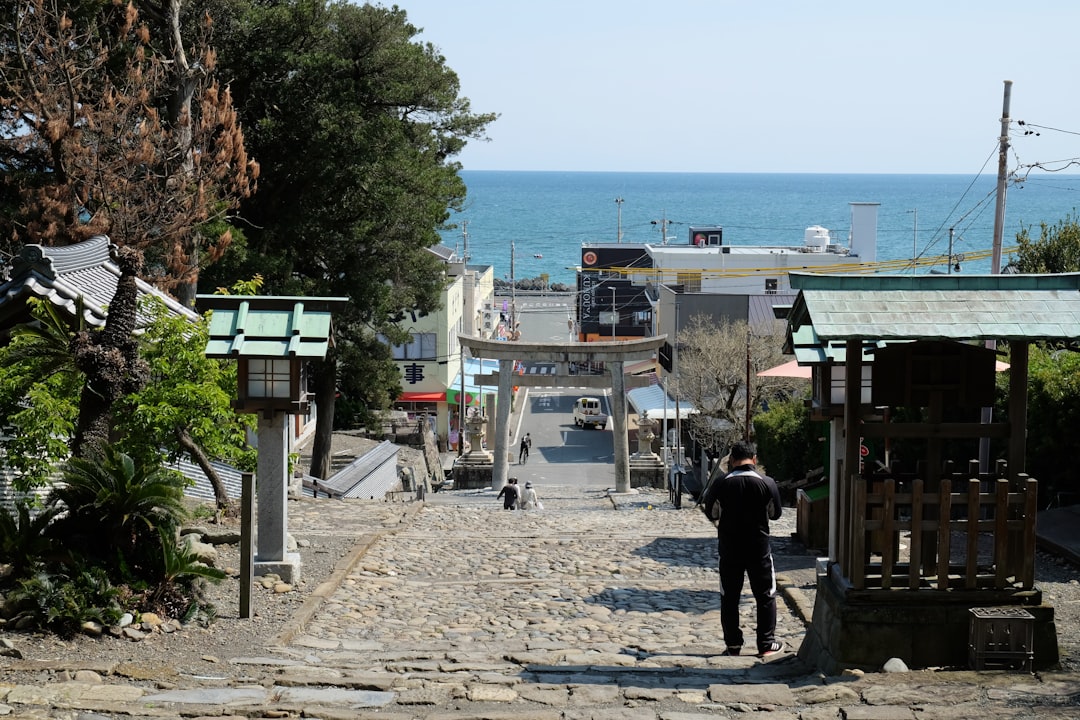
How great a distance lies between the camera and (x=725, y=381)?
34.9 metres

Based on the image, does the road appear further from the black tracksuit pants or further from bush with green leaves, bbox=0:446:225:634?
the black tracksuit pants

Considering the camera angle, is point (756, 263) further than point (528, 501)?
Yes

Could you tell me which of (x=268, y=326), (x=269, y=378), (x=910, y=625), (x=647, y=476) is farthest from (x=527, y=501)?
(x=910, y=625)

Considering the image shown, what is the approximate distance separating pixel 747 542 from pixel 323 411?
70.3 feet

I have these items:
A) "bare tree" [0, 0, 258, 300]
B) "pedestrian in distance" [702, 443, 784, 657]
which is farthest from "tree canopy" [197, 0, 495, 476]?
"pedestrian in distance" [702, 443, 784, 657]

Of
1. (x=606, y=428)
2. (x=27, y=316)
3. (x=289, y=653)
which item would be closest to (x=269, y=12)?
(x=27, y=316)

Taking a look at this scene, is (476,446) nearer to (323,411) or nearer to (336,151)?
(323,411)

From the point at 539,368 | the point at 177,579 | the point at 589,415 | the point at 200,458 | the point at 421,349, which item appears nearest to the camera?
the point at 177,579

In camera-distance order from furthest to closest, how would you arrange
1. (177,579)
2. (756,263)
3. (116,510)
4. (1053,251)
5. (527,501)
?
(756,263), (1053,251), (527,501), (177,579), (116,510)

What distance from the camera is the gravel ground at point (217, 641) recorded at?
306 inches

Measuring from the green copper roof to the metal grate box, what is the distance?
6.07 ft

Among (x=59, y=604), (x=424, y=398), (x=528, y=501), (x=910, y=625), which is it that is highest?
(x=424, y=398)

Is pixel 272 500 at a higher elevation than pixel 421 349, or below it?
below

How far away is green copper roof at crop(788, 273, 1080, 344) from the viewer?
25.6 feet
